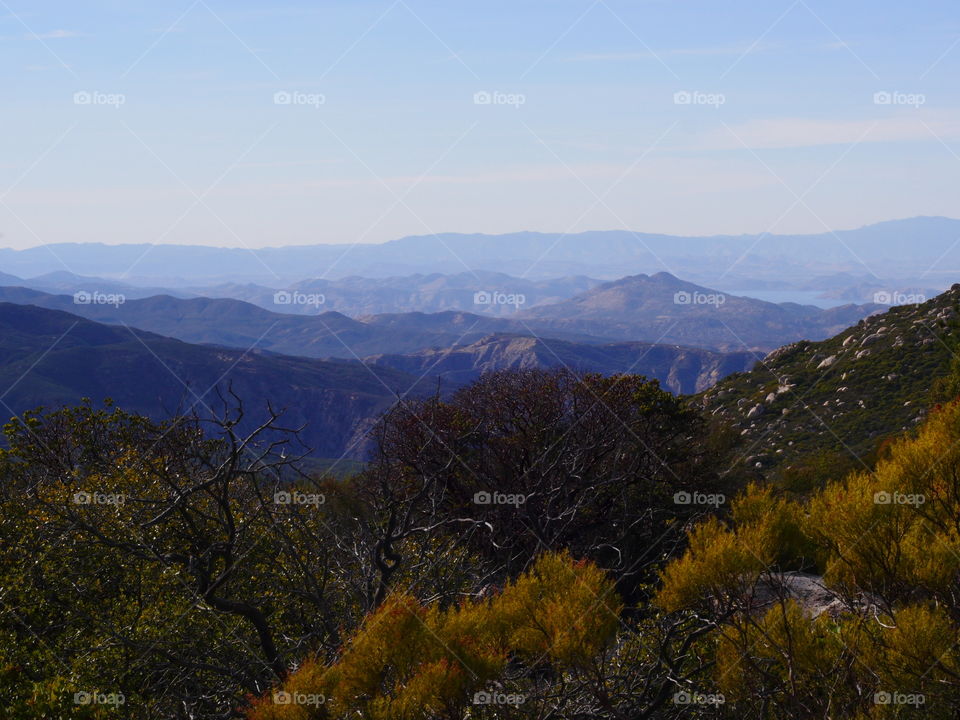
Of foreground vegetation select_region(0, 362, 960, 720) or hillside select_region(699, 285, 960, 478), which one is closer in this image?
foreground vegetation select_region(0, 362, 960, 720)

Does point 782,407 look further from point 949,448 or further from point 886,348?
point 949,448

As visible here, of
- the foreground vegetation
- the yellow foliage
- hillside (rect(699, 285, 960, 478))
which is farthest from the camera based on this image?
hillside (rect(699, 285, 960, 478))

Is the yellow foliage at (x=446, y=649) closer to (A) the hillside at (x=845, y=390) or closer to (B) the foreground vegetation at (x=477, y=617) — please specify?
(B) the foreground vegetation at (x=477, y=617)

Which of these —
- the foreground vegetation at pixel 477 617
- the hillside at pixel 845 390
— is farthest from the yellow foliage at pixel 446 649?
the hillside at pixel 845 390

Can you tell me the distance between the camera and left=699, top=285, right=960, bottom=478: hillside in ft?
128

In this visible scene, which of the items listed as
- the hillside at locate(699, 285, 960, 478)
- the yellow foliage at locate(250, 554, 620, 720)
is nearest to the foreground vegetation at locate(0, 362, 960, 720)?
the yellow foliage at locate(250, 554, 620, 720)

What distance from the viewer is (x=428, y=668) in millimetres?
7344

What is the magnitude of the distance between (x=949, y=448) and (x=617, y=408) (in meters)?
17.9

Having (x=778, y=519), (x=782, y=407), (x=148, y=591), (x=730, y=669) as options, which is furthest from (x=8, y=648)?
(x=782, y=407)

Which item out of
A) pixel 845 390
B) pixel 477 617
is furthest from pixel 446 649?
pixel 845 390

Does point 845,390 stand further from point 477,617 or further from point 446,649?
point 446,649

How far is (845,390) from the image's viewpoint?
46.1 metres

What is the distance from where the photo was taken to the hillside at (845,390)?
3912 cm

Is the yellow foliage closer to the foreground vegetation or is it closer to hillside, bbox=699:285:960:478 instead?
the foreground vegetation
